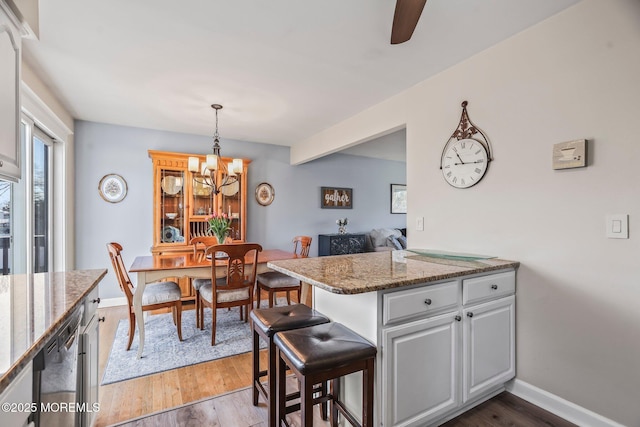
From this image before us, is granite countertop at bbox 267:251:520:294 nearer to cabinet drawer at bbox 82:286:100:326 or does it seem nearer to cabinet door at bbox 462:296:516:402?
cabinet door at bbox 462:296:516:402

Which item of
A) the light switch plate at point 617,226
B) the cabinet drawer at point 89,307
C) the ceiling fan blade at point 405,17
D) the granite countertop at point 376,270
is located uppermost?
the ceiling fan blade at point 405,17

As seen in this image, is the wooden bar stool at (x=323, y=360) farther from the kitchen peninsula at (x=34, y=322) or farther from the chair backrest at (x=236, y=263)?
the chair backrest at (x=236, y=263)

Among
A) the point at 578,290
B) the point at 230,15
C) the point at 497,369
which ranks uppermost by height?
the point at 230,15

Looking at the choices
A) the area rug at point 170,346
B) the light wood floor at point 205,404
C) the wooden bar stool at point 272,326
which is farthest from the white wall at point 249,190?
the wooden bar stool at point 272,326

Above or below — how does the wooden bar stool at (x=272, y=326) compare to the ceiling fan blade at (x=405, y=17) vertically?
below

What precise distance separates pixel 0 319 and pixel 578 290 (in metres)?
2.68

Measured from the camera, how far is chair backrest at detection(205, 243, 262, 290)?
8.96 feet

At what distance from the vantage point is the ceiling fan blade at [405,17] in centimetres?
137

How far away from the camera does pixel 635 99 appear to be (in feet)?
5.10

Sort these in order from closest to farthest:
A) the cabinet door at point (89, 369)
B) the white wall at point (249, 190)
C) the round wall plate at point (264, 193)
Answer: the cabinet door at point (89, 369) < the white wall at point (249, 190) < the round wall plate at point (264, 193)

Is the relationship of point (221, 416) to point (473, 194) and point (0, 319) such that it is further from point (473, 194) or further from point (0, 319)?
point (473, 194)

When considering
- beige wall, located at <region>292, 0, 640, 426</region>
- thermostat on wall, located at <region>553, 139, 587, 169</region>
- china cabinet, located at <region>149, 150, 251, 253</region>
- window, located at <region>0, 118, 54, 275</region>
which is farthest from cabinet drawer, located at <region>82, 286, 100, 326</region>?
thermostat on wall, located at <region>553, 139, 587, 169</region>

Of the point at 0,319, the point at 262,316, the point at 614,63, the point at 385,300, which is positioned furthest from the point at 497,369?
the point at 0,319

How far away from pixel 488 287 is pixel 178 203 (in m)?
3.93
